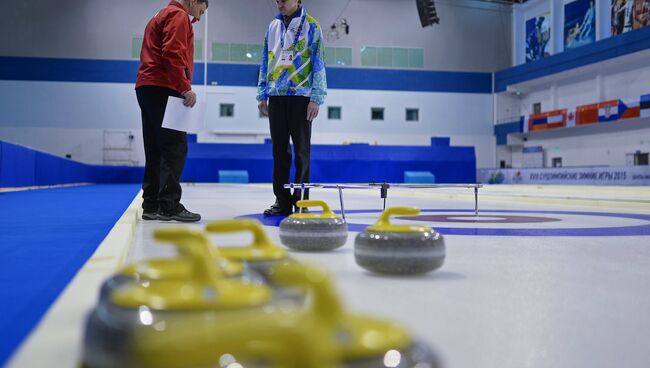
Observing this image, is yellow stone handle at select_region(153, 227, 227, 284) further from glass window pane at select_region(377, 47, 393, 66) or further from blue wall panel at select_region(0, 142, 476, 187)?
glass window pane at select_region(377, 47, 393, 66)

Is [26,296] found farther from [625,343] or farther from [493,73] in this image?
[493,73]

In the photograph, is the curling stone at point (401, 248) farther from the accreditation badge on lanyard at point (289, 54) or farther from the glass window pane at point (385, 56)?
the glass window pane at point (385, 56)

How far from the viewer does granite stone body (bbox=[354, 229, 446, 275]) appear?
4.64 ft

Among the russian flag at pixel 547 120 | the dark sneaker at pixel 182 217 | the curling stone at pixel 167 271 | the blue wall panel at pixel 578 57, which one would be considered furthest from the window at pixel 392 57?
the curling stone at pixel 167 271

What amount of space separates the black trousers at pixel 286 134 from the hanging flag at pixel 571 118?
2120cm

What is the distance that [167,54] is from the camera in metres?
3.17

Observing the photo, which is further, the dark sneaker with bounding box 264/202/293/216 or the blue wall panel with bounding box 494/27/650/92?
the blue wall panel with bounding box 494/27/650/92

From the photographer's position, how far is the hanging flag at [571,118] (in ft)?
72.5

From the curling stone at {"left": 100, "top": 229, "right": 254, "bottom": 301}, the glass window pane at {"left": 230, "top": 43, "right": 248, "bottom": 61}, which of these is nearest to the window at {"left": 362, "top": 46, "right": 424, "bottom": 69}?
the glass window pane at {"left": 230, "top": 43, "right": 248, "bottom": 61}

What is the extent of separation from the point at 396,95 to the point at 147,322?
25.8 meters

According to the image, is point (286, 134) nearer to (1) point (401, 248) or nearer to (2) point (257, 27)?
(1) point (401, 248)

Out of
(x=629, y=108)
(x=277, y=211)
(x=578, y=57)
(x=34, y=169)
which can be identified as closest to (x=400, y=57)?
(x=578, y=57)

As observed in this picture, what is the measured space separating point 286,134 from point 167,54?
98cm

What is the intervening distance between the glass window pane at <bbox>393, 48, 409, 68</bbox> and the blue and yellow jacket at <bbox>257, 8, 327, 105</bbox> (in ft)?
74.2
